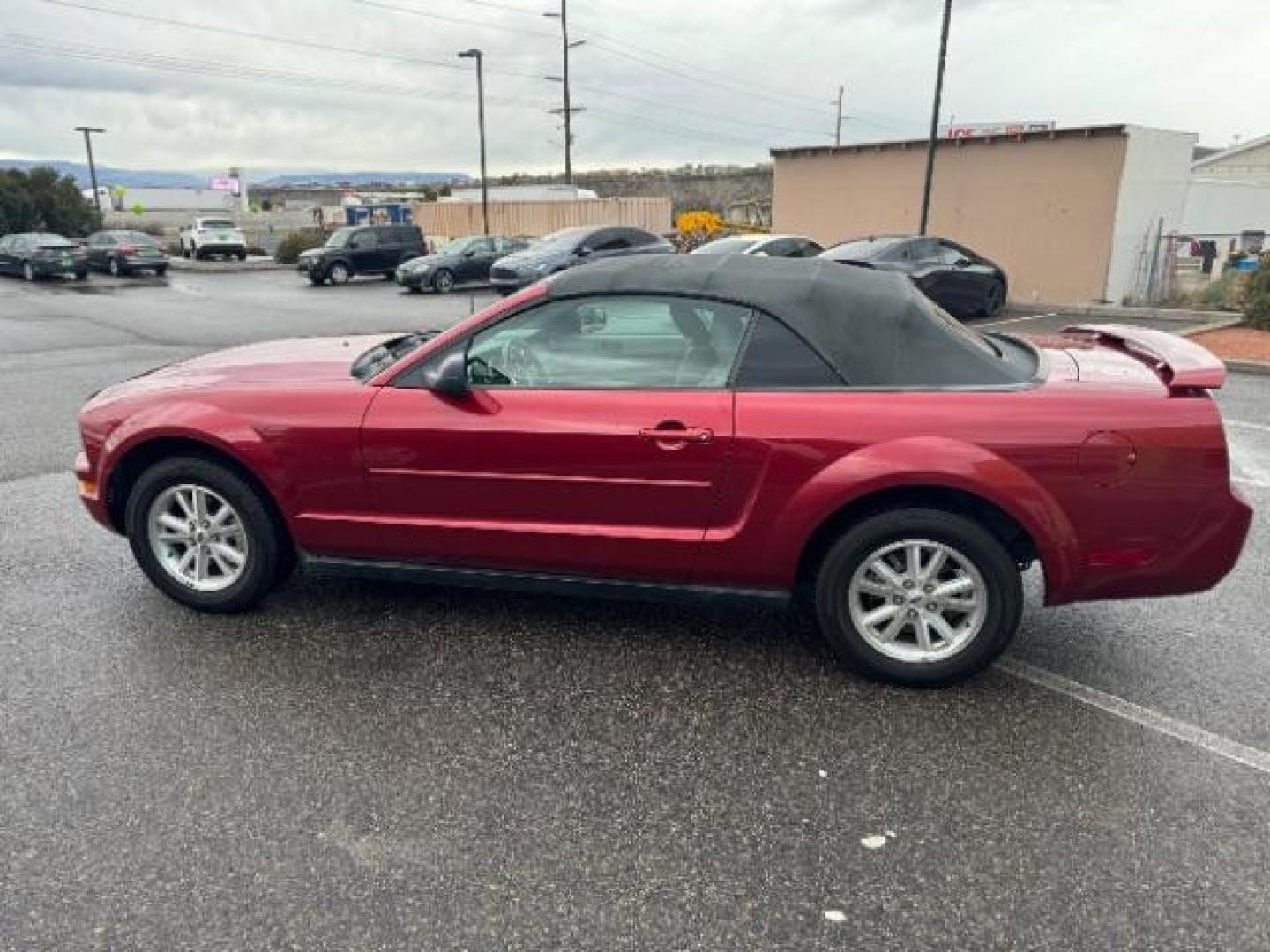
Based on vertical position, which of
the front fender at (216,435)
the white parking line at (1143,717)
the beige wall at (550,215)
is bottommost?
the white parking line at (1143,717)

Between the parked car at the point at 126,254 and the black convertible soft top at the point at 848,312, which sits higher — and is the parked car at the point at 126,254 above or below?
below

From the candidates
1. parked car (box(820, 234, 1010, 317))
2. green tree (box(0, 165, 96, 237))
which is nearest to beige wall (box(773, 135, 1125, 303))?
parked car (box(820, 234, 1010, 317))

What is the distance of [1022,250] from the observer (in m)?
17.7

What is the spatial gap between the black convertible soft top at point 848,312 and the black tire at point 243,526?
1.56m

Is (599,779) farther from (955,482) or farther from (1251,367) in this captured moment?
(1251,367)

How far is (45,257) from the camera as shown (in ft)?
86.1

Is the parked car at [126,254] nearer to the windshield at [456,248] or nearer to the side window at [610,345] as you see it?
the windshield at [456,248]

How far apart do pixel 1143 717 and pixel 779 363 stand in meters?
1.80

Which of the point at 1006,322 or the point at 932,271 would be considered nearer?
the point at 932,271

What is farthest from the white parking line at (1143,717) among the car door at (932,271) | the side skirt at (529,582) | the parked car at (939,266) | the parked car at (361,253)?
the parked car at (361,253)

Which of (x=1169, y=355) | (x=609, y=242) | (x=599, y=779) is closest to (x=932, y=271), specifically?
(x=609, y=242)

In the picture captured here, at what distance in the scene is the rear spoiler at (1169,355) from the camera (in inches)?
127

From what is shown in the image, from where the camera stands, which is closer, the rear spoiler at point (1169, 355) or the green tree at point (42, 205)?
the rear spoiler at point (1169, 355)

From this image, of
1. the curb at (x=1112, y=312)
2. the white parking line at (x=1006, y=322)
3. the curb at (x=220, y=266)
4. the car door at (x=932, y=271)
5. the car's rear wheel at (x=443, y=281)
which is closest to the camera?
the car door at (x=932, y=271)
